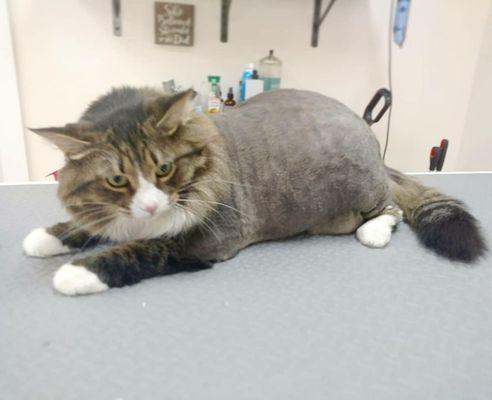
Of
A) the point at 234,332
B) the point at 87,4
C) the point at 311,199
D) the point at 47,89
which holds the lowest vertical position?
the point at 234,332

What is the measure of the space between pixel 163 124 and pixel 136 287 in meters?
0.32

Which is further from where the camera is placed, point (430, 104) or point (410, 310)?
point (430, 104)

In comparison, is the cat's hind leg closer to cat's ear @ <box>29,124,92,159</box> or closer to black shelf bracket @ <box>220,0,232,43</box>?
cat's ear @ <box>29,124,92,159</box>

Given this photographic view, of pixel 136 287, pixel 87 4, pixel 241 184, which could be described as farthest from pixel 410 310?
A: pixel 87 4

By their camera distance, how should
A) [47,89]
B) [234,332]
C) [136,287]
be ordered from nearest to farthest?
[234,332] → [136,287] → [47,89]

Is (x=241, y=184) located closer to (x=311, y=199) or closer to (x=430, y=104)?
(x=311, y=199)

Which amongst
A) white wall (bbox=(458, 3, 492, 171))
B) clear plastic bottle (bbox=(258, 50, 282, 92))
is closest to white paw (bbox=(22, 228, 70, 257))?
clear plastic bottle (bbox=(258, 50, 282, 92))

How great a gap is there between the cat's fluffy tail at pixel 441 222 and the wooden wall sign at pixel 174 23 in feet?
3.71

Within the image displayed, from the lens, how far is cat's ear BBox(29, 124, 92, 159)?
703mm

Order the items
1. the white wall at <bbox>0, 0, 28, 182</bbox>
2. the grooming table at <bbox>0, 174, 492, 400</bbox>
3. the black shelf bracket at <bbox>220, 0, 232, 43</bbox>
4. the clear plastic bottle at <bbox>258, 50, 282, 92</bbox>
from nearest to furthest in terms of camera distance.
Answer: the grooming table at <bbox>0, 174, 492, 400</bbox> < the white wall at <bbox>0, 0, 28, 182</bbox> < the black shelf bracket at <bbox>220, 0, 232, 43</bbox> < the clear plastic bottle at <bbox>258, 50, 282, 92</bbox>

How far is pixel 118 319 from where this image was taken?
71cm

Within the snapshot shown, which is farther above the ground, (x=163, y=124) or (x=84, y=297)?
(x=163, y=124)

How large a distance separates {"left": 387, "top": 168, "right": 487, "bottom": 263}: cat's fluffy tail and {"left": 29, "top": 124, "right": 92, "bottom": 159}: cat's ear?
0.81 metres

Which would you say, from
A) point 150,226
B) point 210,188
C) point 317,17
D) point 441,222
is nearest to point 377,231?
point 441,222
